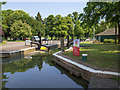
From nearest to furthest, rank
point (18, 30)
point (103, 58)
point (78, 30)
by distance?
point (103, 58) < point (18, 30) < point (78, 30)

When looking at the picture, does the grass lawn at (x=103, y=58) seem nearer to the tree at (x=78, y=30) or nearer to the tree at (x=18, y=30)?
the tree at (x=18, y=30)

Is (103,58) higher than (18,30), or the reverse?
(18,30)

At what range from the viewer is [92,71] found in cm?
784

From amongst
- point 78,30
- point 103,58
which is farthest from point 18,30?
point 103,58

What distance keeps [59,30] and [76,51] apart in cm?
5028

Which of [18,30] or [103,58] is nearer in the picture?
[103,58]

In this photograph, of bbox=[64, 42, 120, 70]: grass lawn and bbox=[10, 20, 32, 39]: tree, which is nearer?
bbox=[64, 42, 120, 70]: grass lawn

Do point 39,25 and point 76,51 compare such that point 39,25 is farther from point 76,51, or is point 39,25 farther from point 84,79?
point 84,79

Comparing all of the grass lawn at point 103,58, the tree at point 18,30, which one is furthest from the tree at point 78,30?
the grass lawn at point 103,58

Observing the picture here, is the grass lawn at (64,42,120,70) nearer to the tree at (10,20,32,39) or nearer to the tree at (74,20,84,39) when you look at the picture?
the tree at (10,20,32,39)

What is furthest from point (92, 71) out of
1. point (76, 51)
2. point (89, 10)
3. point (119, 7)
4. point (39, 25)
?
point (39, 25)

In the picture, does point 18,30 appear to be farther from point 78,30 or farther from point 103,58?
point 103,58

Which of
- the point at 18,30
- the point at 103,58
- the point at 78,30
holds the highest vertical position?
the point at 78,30

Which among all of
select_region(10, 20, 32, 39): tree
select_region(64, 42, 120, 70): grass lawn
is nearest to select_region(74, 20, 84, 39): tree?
select_region(10, 20, 32, 39): tree
